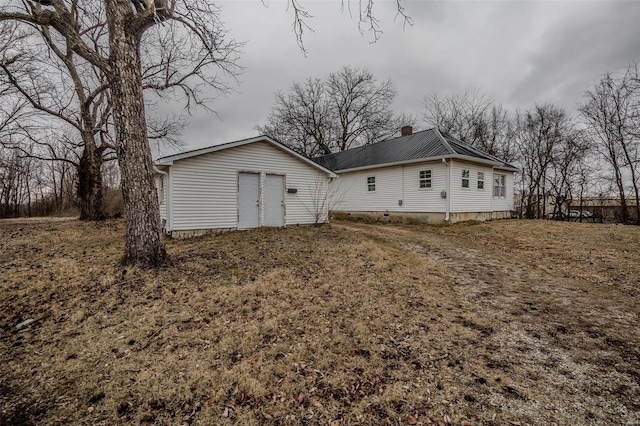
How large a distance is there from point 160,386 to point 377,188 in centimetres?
1449

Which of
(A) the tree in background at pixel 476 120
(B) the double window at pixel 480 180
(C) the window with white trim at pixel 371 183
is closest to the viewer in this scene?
(B) the double window at pixel 480 180

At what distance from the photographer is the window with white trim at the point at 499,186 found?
15.5 meters

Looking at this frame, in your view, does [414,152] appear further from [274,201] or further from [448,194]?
[274,201]

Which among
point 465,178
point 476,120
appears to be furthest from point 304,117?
point 465,178

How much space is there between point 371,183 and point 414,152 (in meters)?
3.03

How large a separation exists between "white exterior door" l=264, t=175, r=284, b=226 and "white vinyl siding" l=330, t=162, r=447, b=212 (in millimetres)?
5211

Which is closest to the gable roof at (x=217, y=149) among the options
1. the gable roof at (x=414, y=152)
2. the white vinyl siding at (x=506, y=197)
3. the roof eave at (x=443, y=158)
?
the roof eave at (x=443, y=158)

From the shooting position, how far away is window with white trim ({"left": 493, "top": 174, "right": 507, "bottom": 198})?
15548 millimetres

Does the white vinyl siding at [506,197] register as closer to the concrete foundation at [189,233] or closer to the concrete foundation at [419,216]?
the concrete foundation at [419,216]

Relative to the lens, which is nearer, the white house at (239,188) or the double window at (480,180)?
the white house at (239,188)

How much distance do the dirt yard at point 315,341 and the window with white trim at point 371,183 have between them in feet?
32.7

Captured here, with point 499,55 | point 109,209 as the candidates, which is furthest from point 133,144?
point 109,209

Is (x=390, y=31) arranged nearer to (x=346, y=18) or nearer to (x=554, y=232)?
(x=346, y=18)

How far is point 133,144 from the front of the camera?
5.24 metres
